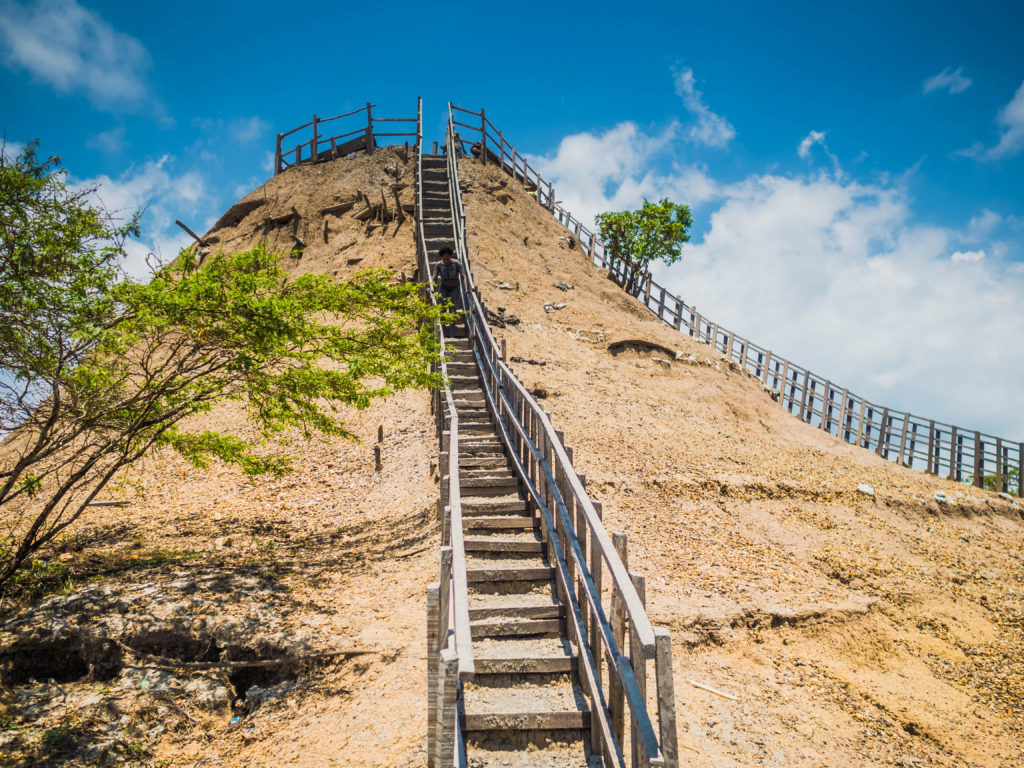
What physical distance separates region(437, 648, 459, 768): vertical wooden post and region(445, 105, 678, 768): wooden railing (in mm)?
994

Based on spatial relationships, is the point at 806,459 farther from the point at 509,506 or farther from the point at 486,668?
the point at 486,668

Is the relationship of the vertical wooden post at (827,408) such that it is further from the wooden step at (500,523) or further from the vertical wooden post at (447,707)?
the vertical wooden post at (447,707)

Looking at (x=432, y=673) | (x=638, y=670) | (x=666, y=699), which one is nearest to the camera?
(x=666, y=699)

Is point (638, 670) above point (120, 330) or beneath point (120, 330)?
beneath

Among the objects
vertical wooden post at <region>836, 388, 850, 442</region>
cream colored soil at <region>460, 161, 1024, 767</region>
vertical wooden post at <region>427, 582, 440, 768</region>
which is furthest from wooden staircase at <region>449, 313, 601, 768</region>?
vertical wooden post at <region>836, 388, 850, 442</region>

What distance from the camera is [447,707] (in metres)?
3.39

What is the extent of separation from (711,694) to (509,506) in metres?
2.72

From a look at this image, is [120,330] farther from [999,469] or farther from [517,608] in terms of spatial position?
[999,469]

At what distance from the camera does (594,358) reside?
56.2 feet

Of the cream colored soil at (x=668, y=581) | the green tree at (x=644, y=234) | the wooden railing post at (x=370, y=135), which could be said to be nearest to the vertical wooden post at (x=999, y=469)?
Result: the cream colored soil at (x=668, y=581)

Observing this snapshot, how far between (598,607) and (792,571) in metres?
5.50

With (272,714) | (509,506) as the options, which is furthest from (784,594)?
(272,714)

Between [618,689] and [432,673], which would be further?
[618,689]

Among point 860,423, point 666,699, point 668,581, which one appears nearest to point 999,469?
point 860,423
